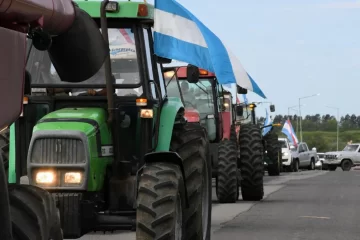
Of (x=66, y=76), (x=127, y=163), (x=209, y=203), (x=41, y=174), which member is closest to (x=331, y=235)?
(x=209, y=203)

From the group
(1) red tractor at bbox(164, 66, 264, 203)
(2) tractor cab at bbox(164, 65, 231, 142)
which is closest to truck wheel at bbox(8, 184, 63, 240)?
(1) red tractor at bbox(164, 66, 264, 203)

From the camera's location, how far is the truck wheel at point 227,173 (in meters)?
19.0

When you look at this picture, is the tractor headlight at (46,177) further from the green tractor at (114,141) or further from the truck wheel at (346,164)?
the truck wheel at (346,164)

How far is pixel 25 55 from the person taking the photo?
3830 mm

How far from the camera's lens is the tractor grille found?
8406 millimetres

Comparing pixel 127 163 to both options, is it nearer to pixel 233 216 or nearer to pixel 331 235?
pixel 331 235

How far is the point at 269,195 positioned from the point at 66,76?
1839 cm

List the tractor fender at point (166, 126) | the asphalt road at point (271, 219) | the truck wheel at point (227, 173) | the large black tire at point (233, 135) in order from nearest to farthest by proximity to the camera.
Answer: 1. the tractor fender at point (166, 126)
2. the asphalt road at point (271, 219)
3. the truck wheel at point (227, 173)
4. the large black tire at point (233, 135)

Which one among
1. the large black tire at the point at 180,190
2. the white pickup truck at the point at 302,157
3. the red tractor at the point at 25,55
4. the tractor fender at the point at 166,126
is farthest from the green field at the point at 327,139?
the red tractor at the point at 25,55

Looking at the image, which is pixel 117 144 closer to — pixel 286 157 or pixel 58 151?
pixel 58 151

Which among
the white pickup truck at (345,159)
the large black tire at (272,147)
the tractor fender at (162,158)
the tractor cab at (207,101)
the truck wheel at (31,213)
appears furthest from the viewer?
the white pickup truck at (345,159)

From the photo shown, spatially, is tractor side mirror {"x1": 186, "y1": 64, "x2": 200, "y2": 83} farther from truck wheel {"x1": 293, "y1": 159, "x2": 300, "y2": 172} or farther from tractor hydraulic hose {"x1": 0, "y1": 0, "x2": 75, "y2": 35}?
truck wheel {"x1": 293, "y1": 159, "x2": 300, "y2": 172}

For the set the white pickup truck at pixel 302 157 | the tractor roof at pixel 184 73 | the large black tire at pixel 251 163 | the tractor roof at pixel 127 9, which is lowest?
the white pickup truck at pixel 302 157

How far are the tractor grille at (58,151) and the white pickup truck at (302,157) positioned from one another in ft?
147
